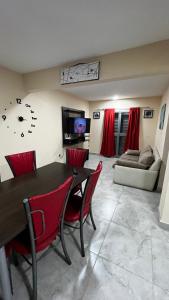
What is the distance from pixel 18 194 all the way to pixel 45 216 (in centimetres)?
54

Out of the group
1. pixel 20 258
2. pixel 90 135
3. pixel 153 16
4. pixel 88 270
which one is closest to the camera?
pixel 153 16

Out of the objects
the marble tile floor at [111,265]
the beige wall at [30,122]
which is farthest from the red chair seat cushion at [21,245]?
the beige wall at [30,122]

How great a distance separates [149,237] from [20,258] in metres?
1.54

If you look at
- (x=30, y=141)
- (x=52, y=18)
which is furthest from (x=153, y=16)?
(x=30, y=141)

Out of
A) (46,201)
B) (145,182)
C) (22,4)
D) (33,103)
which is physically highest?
(22,4)

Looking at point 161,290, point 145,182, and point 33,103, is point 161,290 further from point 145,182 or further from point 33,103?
point 33,103

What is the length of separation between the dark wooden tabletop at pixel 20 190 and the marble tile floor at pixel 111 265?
0.70m

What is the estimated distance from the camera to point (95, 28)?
1.38 m

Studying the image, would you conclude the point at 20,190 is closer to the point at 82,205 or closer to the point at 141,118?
the point at 82,205

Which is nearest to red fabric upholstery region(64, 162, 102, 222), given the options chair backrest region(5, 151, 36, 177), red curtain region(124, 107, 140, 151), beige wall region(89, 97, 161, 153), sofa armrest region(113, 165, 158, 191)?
chair backrest region(5, 151, 36, 177)

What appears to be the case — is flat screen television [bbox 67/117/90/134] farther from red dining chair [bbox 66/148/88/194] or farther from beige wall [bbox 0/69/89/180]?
red dining chair [bbox 66/148/88/194]

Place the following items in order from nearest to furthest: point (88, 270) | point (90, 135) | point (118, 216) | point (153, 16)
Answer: point (153, 16), point (88, 270), point (118, 216), point (90, 135)

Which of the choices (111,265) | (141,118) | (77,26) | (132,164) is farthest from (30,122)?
(141,118)

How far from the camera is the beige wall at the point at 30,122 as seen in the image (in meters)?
2.53
